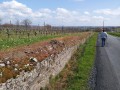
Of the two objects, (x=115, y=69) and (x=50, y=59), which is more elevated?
(x=50, y=59)

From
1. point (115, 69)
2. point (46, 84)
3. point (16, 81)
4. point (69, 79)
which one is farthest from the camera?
point (115, 69)

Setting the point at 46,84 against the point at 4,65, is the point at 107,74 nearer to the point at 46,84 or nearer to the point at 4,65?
the point at 46,84

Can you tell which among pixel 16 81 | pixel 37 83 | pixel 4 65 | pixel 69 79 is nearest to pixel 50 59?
pixel 69 79

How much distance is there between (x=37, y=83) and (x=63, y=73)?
174 inches

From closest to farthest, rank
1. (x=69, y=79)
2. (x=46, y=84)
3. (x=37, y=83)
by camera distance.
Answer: (x=37, y=83) < (x=46, y=84) < (x=69, y=79)

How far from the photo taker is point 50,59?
1207 centimetres

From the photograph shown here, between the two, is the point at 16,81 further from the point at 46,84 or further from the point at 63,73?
the point at 63,73

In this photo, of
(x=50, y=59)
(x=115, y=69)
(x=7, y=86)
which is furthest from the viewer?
(x=115, y=69)

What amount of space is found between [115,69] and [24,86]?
836 cm

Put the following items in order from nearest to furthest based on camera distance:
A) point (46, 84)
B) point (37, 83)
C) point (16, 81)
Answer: point (16, 81)
point (37, 83)
point (46, 84)

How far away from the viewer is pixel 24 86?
812 centimetres

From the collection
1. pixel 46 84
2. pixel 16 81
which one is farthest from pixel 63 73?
pixel 16 81

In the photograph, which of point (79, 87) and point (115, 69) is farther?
point (115, 69)

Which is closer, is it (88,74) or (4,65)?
(4,65)
